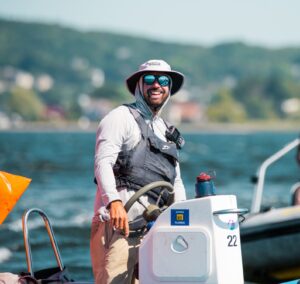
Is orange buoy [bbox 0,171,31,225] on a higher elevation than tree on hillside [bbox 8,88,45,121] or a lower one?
lower

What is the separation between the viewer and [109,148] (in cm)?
554

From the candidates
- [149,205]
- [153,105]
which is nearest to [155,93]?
[153,105]

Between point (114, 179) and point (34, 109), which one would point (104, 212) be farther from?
point (34, 109)

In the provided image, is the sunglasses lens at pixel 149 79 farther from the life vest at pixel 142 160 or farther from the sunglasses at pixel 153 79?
the life vest at pixel 142 160

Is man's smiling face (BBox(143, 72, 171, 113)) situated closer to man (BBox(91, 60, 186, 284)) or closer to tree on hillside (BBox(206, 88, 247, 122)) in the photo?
man (BBox(91, 60, 186, 284))

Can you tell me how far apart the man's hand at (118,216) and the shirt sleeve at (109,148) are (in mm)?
30

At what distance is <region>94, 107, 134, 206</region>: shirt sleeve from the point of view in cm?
547

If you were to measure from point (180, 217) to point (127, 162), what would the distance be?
0.49 metres

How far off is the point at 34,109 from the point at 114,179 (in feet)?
561

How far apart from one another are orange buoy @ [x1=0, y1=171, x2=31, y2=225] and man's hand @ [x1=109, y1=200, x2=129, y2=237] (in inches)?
22.2

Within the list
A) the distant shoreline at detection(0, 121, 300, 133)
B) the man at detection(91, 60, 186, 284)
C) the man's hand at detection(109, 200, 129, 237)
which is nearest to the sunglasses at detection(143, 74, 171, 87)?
the man at detection(91, 60, 186, 284)

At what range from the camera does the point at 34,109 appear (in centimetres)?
17550

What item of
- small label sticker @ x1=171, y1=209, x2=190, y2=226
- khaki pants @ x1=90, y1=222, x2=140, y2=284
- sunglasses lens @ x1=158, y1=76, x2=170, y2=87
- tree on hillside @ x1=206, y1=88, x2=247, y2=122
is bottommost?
khaki pants @ x1=90, y1=222, x2=140, y2=284

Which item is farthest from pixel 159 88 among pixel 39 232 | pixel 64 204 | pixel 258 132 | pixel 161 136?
pixel 258 132
